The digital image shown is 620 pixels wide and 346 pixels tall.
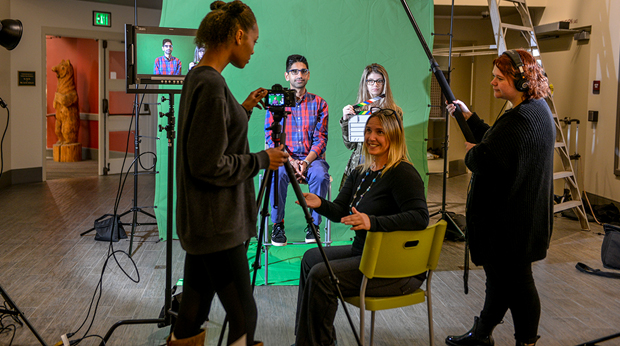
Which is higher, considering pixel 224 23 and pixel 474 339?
pixel 224 23

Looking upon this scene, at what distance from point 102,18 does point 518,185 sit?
698 centimetres

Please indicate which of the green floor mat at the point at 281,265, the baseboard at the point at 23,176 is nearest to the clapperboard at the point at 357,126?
the green floor mat at the point at 281,265

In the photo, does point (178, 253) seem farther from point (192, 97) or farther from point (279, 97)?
point (192, 97)

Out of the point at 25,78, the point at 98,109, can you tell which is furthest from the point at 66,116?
the point at 25,78

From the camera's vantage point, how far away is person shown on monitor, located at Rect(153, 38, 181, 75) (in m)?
2.41

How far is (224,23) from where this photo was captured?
1495mm

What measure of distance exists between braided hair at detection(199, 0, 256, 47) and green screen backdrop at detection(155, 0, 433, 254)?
8.37 ft

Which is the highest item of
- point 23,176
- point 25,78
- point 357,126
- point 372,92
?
point 25,78

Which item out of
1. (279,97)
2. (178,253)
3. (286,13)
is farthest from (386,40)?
(279,97)

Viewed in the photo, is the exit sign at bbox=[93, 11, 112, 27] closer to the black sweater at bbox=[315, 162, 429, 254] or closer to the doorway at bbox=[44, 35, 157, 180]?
the doorway at bbox=[44, 35, 157, 180]

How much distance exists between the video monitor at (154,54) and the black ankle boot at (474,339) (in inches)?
69.2

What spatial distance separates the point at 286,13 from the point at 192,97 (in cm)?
290

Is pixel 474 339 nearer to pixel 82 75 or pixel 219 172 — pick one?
pixel 219 172

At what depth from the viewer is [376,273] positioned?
192 centimetres
